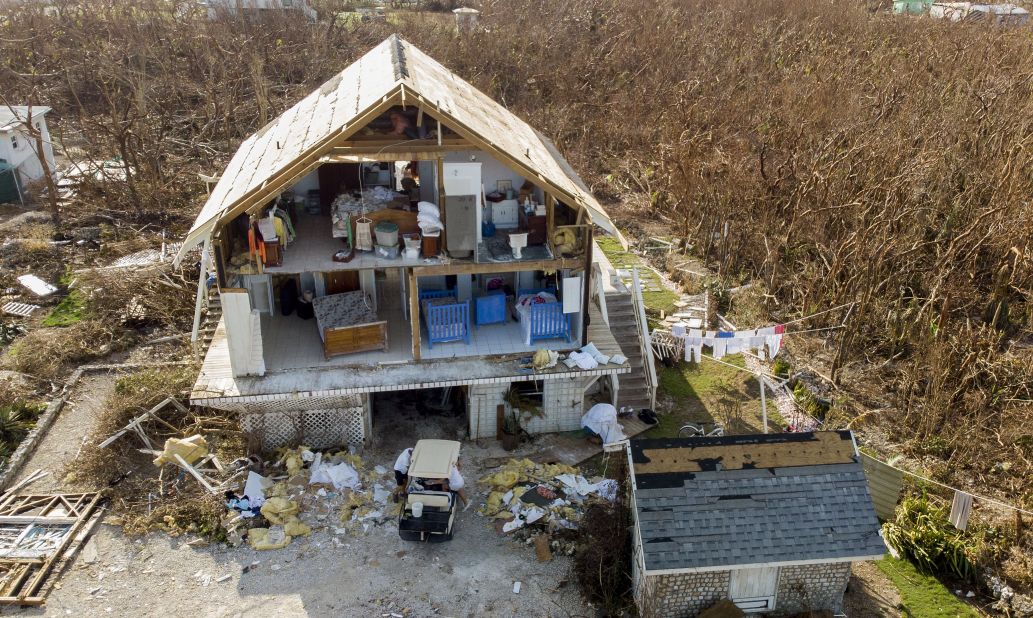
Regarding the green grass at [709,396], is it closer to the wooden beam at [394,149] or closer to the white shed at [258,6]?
the wooden beam at [394,149]

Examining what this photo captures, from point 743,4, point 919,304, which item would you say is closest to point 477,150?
point 919,304

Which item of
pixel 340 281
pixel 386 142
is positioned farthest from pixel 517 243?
pixel 340 281

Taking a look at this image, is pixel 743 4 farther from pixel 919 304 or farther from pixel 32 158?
pixel 32 158

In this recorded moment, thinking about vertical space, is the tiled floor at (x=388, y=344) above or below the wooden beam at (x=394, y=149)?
below

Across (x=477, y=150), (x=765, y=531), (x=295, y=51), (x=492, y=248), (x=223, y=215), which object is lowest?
(x=765, y=531)

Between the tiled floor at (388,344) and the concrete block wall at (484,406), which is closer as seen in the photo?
the tiled floor at (388,344)

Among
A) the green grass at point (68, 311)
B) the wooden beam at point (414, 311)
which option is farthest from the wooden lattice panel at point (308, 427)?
the green grass at point (68, 311)

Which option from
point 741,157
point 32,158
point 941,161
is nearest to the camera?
point 941,161
